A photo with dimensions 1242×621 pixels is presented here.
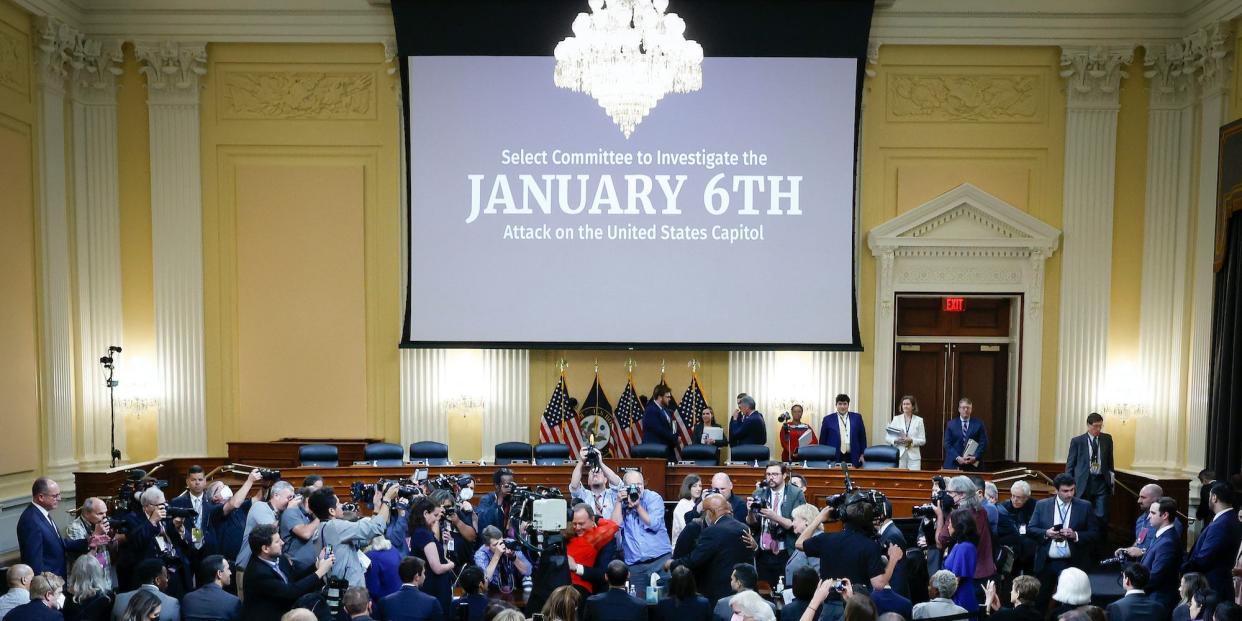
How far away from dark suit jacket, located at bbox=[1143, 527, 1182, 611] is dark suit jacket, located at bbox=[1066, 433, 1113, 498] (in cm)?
334

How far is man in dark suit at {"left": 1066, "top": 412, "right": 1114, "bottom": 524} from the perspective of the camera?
32.7 ft

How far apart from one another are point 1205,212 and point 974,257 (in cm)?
255

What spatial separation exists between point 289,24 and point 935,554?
983 cm

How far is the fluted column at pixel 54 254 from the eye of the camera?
11.0 metres

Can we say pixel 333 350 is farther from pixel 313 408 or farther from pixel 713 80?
pixel 713 80

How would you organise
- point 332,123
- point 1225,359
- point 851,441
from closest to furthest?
1. point 1225,359
2. point 851,441
3. point 332,123

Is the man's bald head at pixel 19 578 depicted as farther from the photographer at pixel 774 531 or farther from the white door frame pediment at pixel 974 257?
the white door frame pediment at pixel 974 257

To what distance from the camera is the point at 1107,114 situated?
39.9ft

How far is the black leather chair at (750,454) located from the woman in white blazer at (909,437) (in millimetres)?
1642

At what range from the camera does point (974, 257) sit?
40.3 ft

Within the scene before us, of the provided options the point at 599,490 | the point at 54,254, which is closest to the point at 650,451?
the point at 599,490

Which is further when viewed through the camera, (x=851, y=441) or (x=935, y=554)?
(x=851, y=441)

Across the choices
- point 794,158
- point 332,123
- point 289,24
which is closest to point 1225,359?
point 794,158

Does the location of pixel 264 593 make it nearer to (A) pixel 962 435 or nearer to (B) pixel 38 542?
(B) pixel 38 542
